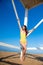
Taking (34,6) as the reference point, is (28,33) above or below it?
below

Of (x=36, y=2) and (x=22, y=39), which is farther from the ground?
(x=36, y=2)

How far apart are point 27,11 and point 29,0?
16.5 inches

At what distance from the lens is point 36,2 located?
7648 millimetres

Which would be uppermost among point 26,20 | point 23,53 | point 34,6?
point 34,6

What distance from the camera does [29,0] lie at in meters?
7.46

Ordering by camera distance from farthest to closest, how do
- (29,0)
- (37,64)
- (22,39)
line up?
(37,64)
(29,0)
(22,39)

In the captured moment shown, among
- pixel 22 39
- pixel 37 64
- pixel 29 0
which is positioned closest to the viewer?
pixel 22 39

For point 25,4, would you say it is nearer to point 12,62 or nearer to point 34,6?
point 34,6

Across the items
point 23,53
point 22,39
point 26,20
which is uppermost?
point 26,20

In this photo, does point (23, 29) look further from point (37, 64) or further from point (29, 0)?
point (37, 64)

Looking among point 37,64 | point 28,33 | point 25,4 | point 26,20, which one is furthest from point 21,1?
point 37,64

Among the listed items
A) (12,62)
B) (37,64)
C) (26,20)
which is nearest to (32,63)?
(37,64)

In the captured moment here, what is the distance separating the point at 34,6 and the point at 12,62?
46.5ft

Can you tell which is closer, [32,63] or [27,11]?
[27,11]
